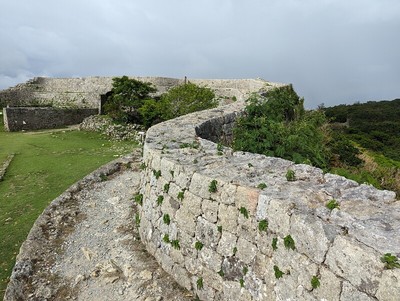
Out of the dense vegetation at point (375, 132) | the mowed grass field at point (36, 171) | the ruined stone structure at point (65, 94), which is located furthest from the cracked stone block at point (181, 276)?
the ruined stone structure at point (65, 94)

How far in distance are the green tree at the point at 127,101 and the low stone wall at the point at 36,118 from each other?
5.18 metres

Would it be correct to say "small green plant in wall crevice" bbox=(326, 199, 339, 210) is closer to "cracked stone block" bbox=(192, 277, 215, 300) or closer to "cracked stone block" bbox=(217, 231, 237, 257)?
"cracked stone block" bbox=(217, 231, 237, 257)

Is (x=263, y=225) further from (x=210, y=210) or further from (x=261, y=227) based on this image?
(x=210, y=210)

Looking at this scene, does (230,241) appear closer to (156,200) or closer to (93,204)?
(156,200)

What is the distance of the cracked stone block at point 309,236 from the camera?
315 cm

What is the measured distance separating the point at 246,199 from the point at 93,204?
555 cm

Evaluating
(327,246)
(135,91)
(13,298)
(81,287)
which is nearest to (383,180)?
(327,246)

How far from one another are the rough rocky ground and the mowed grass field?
2.25 ft

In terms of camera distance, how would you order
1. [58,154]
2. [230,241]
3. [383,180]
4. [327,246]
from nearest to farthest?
[327,246], [230,241], [383,180], [58,154]

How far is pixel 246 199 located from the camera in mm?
4039

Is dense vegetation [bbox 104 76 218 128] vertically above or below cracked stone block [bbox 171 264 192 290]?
above

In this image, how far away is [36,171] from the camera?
12.6 m

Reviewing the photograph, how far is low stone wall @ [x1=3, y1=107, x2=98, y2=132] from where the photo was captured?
2311 centimetres

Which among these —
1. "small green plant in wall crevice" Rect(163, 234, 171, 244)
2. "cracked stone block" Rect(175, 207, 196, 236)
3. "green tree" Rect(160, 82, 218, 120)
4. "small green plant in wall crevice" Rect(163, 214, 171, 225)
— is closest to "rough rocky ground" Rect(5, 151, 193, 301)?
"small green plant in wall crevice" Rect(163, 234, 171, 244)
